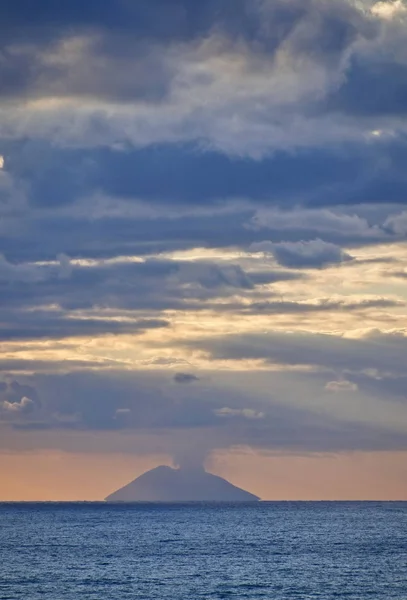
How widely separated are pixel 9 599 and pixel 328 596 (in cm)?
3787

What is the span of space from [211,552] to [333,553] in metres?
22.0

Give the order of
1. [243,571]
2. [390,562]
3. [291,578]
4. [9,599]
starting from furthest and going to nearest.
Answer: [390,562] → [243,571] → [291,578] → [9,599]

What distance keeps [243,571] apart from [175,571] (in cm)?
998

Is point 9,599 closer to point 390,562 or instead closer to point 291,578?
→ point 291,578

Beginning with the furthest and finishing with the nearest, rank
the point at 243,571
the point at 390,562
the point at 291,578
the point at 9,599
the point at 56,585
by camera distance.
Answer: the point at 390,562 → the point at 243,571 → the point at 291,578 → the point at 56,585 → the point at 9,599

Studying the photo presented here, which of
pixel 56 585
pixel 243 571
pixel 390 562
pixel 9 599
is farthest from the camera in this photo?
pixel 390 562

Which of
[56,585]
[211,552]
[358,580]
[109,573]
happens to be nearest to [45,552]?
[211,552]

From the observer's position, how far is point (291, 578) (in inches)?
5910

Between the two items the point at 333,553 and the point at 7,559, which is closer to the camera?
the point at 7,559

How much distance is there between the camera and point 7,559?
179 m

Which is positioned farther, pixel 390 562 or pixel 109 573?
pixel 390 562

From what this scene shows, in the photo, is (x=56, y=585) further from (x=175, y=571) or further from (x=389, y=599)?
(x=389, y=599)

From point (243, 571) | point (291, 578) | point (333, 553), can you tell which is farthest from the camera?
point (333, 553)

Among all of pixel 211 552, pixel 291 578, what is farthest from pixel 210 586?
pixel 211 552
